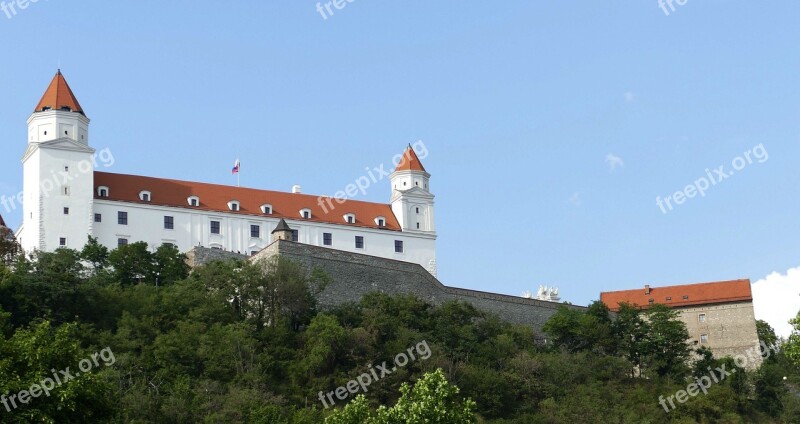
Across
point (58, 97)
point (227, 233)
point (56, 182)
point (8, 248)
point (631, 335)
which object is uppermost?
point (58, 97)

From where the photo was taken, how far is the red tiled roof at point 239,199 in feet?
215

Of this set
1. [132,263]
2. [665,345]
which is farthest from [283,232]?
[665,345]

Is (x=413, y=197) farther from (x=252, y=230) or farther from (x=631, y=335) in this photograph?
(x=631, y=335)

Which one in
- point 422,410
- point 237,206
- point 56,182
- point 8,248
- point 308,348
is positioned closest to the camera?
point 422,410

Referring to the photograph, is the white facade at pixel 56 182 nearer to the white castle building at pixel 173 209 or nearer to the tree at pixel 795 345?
the white castle building at pixel 173 209

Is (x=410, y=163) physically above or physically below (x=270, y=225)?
above

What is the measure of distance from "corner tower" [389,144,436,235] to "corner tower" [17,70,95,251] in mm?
18049

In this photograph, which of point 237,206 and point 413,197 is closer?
point 237,206

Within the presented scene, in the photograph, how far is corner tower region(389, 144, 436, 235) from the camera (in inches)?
2842

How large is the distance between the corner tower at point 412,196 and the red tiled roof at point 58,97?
61.6 feet

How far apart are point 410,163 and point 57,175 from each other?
21226mm

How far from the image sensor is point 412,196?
73.0 meters

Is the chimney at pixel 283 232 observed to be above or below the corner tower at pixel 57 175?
below

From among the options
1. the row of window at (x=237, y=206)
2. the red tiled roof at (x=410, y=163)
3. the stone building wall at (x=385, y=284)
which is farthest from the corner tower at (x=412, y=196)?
the stone building wall at (x=385, y=284)
